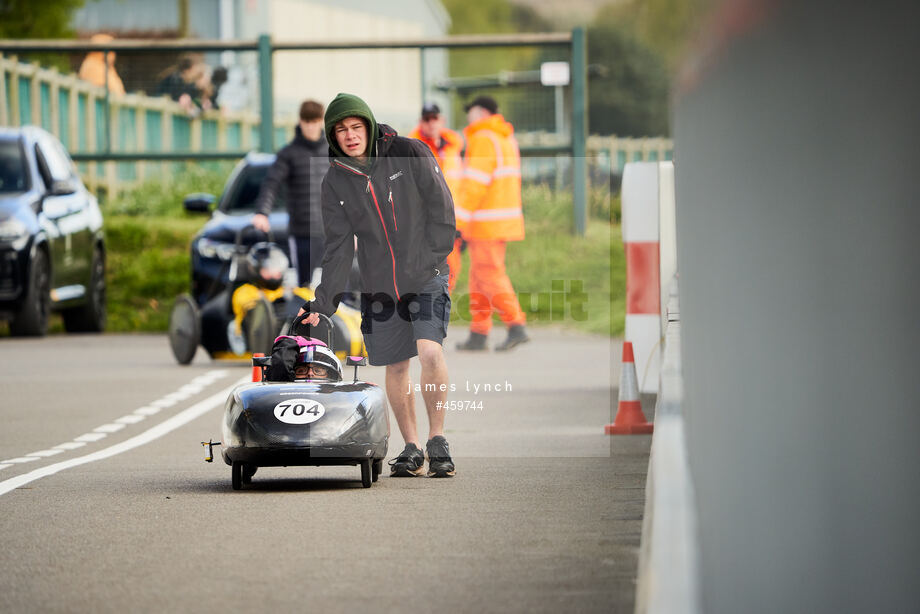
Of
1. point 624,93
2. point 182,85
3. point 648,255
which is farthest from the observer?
point 624,93

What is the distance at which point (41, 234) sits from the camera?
19609mm

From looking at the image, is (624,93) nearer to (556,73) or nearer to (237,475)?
(556,73)

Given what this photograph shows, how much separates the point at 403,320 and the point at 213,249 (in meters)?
9.34

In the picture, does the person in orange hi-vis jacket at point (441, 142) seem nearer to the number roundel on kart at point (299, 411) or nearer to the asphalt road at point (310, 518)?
the asphalt road at point (310, 518)

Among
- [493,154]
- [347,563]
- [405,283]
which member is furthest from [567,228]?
[347,563]

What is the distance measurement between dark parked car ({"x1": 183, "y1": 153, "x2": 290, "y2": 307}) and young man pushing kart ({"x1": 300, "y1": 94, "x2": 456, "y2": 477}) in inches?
332

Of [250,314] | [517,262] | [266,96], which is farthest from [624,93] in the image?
[250,314]

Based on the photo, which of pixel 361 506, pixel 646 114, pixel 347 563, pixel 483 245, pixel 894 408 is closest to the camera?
pixel 894 408

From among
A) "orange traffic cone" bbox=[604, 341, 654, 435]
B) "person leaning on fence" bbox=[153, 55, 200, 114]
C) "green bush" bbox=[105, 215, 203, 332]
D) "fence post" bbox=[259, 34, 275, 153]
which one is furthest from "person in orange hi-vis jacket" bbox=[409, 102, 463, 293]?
"person leaning on fence" bbox=[153, 55, 200, 114]

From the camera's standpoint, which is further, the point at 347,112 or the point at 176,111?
the point at 176,111

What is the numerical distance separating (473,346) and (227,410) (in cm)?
939

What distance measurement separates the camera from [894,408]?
609 centimetres

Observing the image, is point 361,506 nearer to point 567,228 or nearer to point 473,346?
point 473,346

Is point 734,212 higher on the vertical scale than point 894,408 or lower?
higher
